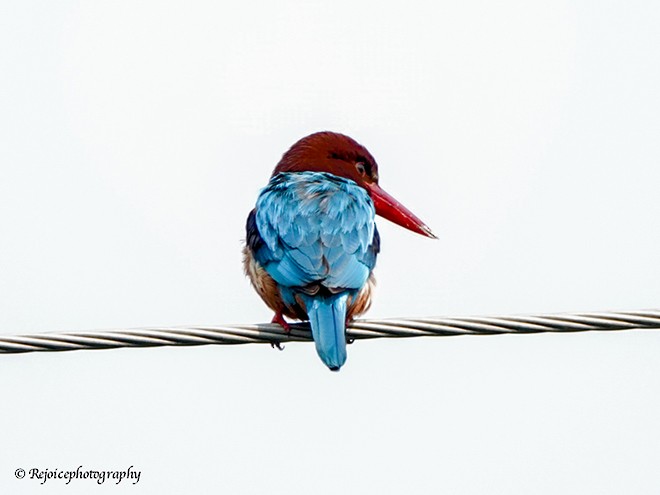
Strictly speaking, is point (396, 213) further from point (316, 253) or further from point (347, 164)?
point (316, 253)

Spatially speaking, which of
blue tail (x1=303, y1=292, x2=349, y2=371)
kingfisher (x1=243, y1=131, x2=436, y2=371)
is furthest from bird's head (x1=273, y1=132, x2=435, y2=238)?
blue tail (x1=303, y1=292, x2=349, y2=371)

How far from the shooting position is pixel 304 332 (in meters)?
5.58

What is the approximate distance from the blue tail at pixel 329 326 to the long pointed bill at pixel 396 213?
188cm

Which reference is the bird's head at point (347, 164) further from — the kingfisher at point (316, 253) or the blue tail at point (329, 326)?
the blue tail at point (329, 326)

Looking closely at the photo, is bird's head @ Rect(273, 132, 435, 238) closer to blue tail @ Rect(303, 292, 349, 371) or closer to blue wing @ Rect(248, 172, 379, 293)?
blue wing @ Rect(248, 172, 379, 293)

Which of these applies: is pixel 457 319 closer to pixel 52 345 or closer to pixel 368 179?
pixel 52 345

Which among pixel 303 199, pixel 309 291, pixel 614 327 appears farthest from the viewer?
pixel 303 199

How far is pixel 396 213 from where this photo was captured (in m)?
7.30

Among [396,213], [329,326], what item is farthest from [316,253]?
[396,213]

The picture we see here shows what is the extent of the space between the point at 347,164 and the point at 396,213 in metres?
0.39

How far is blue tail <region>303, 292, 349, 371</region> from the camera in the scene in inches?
205

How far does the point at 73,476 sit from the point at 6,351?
3626 millimetres

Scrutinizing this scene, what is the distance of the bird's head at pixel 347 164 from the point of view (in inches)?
287

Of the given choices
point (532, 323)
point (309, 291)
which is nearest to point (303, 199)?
point (309, 291)
